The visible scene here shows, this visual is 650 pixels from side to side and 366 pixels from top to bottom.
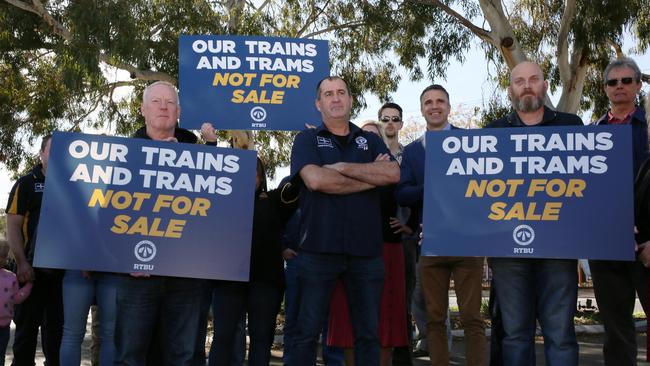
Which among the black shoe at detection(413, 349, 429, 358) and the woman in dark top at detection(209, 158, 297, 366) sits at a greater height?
the woman in dark top at detection(209, 158, 297, 366)

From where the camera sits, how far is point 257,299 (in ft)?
18.0

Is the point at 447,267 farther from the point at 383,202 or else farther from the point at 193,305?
the point at 193,305

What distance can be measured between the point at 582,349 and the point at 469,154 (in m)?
4.94

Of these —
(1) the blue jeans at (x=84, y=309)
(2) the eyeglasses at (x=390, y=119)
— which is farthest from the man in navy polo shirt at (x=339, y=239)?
(2) the eyeglasses at (x=390, y=119)

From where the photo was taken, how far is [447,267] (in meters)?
5.34

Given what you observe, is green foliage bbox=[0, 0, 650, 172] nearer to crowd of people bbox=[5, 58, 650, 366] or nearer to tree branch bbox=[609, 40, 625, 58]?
tree branch bbox=[609, 40, 625, 58]

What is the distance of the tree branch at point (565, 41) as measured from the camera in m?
15.0

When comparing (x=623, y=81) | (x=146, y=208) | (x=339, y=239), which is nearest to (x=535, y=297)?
(x=339, y=239)

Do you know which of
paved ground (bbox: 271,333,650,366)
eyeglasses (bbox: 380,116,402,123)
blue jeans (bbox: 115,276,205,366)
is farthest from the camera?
paved ground (bbox: 271,333,650,366)

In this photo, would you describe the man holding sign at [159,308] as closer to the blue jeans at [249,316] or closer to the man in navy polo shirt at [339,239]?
the man in navy polo shirt at [339,239]

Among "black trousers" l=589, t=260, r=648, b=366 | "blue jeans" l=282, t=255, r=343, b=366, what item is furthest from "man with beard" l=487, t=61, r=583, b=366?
"blue jeans" l=282, t=255, r=343, b=366

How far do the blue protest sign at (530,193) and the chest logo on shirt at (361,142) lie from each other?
0.48m

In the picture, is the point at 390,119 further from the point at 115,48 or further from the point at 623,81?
the point at 115,48

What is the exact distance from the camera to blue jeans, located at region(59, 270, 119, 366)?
496 centimetres
